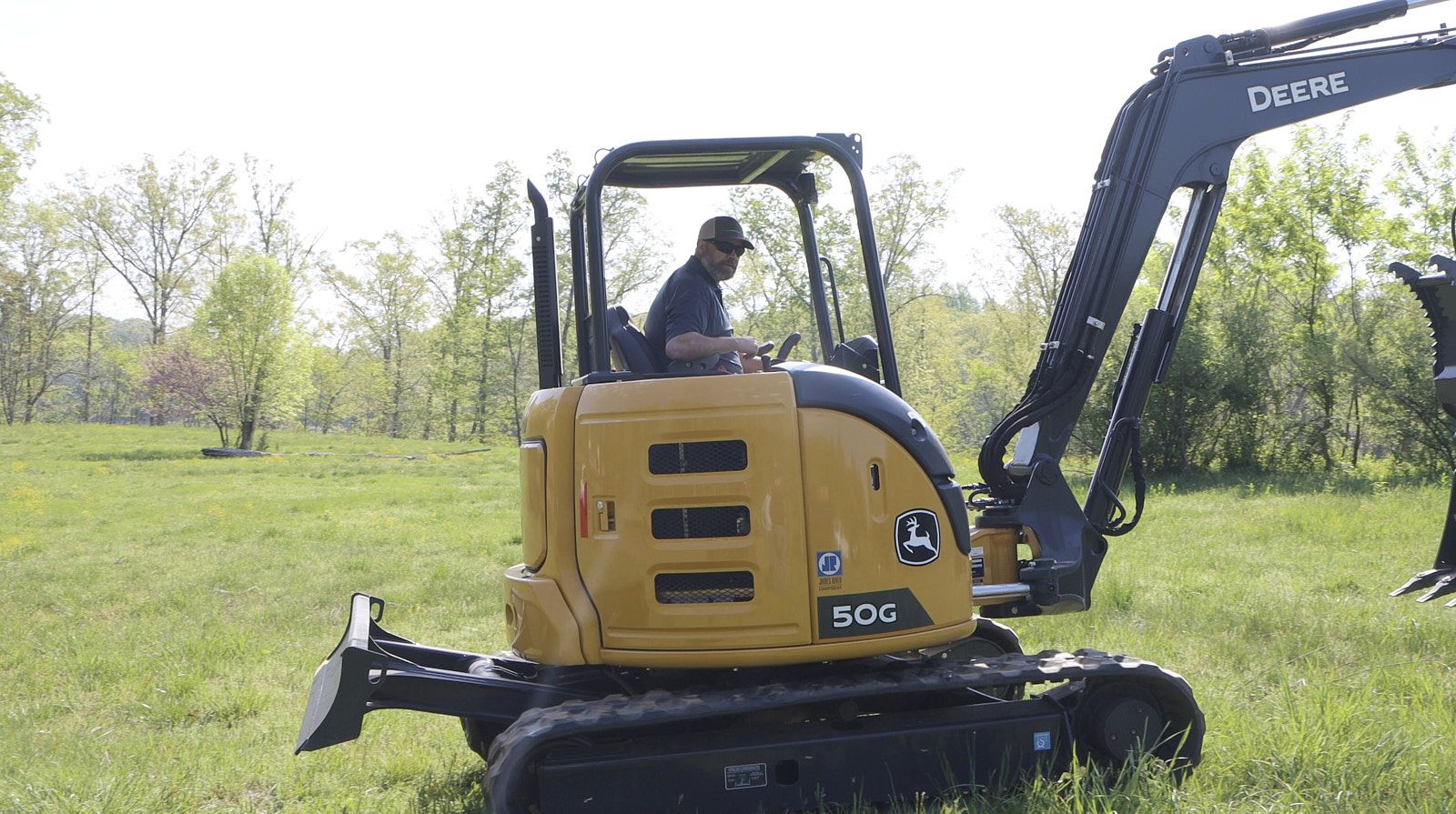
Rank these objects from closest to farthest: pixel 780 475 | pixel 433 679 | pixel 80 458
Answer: pixel 780 475 < pixel 433 679 < pixel 80 458

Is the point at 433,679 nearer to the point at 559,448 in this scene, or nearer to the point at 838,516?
the point at 559,448

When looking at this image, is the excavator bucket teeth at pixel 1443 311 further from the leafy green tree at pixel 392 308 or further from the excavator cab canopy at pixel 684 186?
the leafy green tree at pixel 392 308

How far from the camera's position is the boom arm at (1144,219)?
18.8 ft

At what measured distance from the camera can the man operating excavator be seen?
15.2 ft

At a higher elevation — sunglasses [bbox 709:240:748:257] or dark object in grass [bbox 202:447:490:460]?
sunglasses [bbox 709:240:748:257]

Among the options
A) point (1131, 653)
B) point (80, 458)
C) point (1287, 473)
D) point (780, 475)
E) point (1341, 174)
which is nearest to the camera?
point (780, 475)

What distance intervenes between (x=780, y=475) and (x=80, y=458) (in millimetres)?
32140

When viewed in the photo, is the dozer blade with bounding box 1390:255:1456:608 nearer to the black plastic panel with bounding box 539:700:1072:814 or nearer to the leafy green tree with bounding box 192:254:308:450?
the black plastic panel with bounding box 539:700:1072:814

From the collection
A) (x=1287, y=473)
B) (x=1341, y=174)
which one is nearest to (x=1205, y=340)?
(x=1287, y=473)

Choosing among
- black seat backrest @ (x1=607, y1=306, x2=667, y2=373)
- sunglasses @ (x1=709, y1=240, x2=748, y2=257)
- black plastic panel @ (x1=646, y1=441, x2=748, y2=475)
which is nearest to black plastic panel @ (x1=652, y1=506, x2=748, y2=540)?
Answer: black plastic panel @ (x1=646, y1=441, x2=748, y2=475)

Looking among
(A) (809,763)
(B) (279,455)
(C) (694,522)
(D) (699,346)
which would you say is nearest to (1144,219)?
(D) (699,346)

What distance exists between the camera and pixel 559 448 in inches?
176

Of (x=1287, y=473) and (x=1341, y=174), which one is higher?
(x=1341, y=174)

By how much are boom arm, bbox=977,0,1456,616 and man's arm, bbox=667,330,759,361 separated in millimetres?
1947
